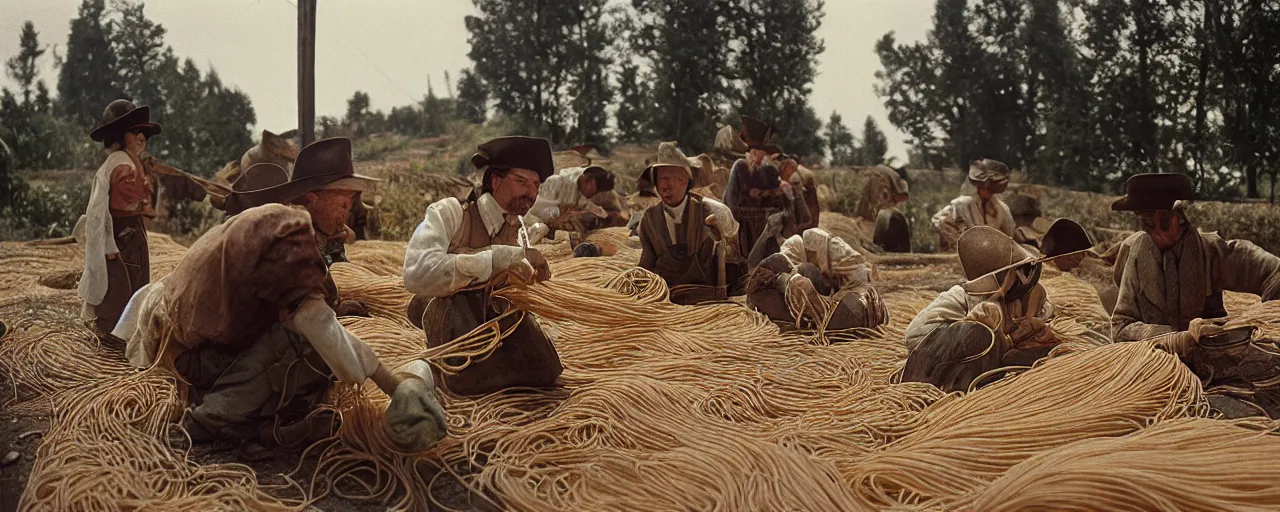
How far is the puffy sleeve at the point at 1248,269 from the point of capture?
5.38 metres

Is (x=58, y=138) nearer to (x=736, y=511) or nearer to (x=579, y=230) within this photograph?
(x=579, y=230)

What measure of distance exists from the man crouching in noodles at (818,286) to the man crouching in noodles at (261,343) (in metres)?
2.93

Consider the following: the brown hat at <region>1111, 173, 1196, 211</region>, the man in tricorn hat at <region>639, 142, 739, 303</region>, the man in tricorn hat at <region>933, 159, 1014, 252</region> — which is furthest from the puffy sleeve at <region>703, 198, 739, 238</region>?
the brown hat at <region>1111, 173, 1196, 211</region>

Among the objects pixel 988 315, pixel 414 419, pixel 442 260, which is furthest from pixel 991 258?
pixel 414 419

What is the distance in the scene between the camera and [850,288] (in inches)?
252

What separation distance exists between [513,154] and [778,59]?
990 cm

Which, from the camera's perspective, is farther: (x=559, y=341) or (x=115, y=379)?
(x=559, y=341)

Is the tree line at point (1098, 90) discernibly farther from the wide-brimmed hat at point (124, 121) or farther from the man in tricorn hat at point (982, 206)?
the wide-brimmed hat at point (124, 121)

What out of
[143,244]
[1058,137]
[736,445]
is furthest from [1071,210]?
[143,244]

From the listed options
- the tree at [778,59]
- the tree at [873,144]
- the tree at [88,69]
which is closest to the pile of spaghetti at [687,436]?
the tree at [88,69]

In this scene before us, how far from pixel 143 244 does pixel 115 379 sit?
1113 millimetres

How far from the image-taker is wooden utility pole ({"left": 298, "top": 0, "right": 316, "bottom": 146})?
308 inches

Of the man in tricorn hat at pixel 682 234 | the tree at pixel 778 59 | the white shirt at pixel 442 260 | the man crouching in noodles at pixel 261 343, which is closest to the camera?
the man crouching in noodles at pixel 261 343

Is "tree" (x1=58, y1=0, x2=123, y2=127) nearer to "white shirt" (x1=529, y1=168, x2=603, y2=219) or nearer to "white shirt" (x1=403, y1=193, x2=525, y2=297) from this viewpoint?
"white shirt" (x1=529, y1=168, x2=603, y2=219)
